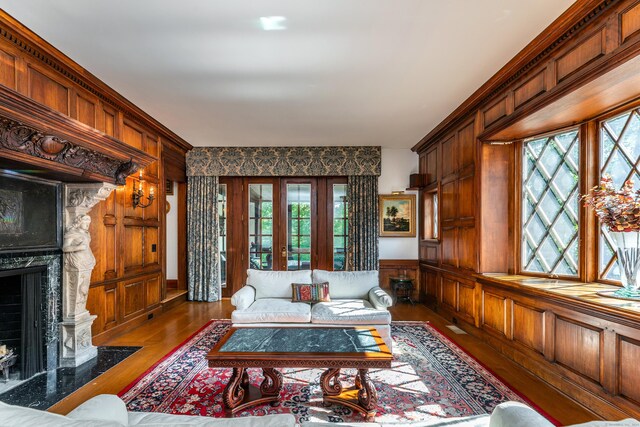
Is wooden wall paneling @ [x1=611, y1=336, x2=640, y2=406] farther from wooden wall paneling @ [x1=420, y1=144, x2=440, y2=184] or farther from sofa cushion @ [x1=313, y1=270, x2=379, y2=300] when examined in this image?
wooden wall paneling @ [x1=420, y1=144, x2=440, y2=184]

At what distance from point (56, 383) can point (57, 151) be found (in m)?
1.92

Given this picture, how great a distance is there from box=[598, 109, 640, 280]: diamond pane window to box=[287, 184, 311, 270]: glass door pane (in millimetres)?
4298

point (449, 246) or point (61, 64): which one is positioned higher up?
point (61, 64)

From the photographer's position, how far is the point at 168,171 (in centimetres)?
566

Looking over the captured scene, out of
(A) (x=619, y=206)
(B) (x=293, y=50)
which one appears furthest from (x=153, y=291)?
(A) (x=619, y=206)

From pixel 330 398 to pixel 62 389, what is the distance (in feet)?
7.07

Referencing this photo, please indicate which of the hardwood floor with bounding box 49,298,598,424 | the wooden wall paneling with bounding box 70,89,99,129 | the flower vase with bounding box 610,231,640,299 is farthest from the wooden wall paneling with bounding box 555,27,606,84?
the wooden wall paneling with bounding box 70,89,99,129

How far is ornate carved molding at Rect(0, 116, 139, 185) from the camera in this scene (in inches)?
82.3

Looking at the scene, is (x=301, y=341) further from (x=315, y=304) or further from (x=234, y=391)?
(x=315, y=304)

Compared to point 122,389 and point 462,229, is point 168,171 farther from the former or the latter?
point 462,229

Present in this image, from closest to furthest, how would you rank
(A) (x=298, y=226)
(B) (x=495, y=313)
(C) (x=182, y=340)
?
(B) (x=495, y=313) < (C) (x=182, y=340) < (A) (x=298, y=226)

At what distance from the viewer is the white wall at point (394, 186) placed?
6.23 m

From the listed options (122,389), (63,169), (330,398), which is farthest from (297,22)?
(122,389)

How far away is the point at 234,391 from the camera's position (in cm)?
248
